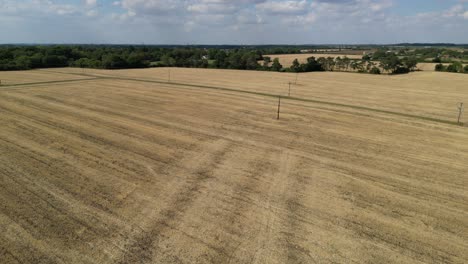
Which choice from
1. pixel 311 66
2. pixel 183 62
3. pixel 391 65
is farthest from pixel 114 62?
pixel 391 65

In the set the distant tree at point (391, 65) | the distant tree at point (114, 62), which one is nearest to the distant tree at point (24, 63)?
the distant tree at point (114, 62)

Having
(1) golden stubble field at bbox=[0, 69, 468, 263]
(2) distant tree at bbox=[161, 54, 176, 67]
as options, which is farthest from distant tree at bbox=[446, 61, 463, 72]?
(2) distant tree at bbox=[161, 54, 176, 67]

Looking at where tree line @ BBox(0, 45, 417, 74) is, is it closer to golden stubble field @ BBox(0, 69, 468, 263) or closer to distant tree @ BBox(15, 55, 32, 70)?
distant tree @ BBox(15, 55, 32, 70)

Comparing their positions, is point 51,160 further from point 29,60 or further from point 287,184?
point 29,60

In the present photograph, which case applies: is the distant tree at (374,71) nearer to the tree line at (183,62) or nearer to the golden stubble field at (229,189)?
the tree line at (183,62)

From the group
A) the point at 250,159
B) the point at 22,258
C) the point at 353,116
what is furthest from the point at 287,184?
the point at 353,116

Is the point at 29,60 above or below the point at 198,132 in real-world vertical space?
above

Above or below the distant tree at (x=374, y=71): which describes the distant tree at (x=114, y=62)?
above

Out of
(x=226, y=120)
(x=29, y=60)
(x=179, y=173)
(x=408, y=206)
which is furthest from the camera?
(x=29, y=60)
